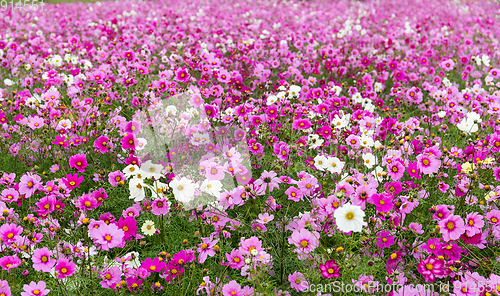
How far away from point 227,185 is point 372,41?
4.95 metres

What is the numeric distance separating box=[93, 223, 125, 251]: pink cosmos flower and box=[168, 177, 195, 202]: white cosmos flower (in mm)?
369

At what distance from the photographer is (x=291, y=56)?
5000mm

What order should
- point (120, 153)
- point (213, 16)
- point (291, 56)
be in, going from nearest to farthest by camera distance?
point (120, 153) → point (291, 56) → point (213, 16)

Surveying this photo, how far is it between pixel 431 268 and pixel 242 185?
1.23 m

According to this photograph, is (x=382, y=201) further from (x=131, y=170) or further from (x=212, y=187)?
(x=131, y=170)

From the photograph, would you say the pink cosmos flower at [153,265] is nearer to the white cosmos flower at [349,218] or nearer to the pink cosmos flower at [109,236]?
the pink cosmos flower at [109,236]

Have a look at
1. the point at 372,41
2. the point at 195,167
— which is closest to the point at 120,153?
the point at 195,167

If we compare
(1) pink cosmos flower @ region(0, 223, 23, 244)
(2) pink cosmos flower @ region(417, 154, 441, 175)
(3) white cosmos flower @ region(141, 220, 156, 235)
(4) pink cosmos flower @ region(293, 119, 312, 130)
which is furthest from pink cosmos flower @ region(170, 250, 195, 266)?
(2) pink cosmos flower @ region(417, 154, 441, 175)

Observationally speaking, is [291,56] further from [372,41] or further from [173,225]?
[173,225]

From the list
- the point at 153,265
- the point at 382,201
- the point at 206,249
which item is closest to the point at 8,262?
the point at 153,265

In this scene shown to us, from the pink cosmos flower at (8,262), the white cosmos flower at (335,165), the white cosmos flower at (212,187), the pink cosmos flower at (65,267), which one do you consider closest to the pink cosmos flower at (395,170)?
the white cosmos flower at (335,165)

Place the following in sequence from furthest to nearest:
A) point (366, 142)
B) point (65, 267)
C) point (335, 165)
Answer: point (366, 142)
point (335, 165)
point (65, 267)

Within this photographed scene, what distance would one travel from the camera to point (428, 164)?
2369 mm

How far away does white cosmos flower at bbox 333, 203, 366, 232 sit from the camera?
1.71 m
